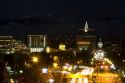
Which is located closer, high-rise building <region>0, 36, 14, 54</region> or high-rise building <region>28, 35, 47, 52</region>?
high-rise building <region>0, 36, 14, 54</region>

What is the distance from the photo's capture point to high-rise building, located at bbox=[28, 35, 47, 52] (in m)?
142

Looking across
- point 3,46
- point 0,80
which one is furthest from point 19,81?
point 3,46

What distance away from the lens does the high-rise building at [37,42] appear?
142475 mm

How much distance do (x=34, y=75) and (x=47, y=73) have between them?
1.45m

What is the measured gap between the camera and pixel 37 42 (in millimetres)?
149250

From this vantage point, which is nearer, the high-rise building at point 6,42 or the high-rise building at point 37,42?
the high-rise building at point 6,42

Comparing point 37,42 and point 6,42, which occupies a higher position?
point 6,42

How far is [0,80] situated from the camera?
101 feet

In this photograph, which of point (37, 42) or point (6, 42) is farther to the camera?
point (37, 42)

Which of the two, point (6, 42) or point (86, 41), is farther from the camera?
point (86, 41)

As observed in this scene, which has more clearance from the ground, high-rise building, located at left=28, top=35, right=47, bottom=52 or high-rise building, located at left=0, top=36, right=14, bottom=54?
high-rise building, located at left=0, top=36, right=14, bottom=54

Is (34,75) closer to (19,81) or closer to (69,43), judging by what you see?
(19,81)

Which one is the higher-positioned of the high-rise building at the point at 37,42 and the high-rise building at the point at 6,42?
the high-rise building at the point at 6,42

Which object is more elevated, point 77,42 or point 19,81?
point 19,81
